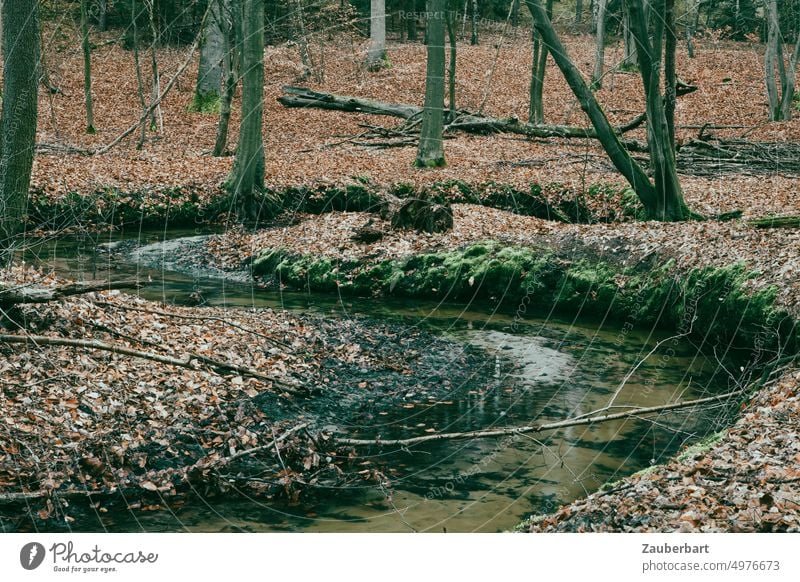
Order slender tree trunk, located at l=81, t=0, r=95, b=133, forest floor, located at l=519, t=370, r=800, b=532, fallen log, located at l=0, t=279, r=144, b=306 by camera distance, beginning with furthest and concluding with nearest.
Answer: slender tree trunk, located at l=81, t=0, r=95, b=133 → fallen log, located at l=0, t=279, r=144, b=306 → forest floor, located at l=519, t=370, r=800, b=532

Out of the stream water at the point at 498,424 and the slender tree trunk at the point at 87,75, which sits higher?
the slender tree trunk at the point at 87,75

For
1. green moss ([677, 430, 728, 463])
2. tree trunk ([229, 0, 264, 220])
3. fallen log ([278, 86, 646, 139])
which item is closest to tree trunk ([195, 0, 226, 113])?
fallen log ([278, 86, 646, 139])

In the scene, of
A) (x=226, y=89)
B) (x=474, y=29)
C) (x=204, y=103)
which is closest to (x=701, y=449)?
(x=226, y=89)

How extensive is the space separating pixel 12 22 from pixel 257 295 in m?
5.28

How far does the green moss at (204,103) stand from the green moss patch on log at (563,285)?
48.2 feet

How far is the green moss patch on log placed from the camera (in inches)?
372

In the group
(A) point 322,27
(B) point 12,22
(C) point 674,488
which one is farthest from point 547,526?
(A) point 322,27

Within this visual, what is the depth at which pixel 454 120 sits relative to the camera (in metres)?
24.5

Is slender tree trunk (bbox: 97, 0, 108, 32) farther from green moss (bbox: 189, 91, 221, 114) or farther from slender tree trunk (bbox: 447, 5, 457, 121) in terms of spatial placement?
slender tree trunk (bbox: 447, 5, 457, 121)

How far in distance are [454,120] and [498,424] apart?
1804 centimetres

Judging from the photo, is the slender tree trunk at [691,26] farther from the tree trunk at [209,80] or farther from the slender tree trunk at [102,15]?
the slender tree trunk at [102,15]

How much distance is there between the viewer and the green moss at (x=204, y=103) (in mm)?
26922

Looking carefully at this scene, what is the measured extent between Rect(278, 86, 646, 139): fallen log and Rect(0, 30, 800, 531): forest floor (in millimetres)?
596

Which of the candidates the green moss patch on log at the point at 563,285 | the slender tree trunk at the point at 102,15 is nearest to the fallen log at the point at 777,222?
the green moss patch on log at the point at 563,285
